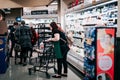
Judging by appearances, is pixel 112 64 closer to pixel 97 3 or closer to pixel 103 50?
pixel 103 50

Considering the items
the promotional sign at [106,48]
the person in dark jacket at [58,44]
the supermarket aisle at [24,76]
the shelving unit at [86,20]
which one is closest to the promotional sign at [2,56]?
the supermarket aisle at [24,76]

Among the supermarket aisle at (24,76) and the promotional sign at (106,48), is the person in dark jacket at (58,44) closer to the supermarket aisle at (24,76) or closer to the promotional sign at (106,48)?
the supermarket aisle at (24,76)

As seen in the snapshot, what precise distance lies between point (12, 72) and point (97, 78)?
4571 millimetres

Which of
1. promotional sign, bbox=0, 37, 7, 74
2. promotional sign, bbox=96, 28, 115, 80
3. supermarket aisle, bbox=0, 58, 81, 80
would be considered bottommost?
supermarket aisle, bbox=0, 58, 81, 80

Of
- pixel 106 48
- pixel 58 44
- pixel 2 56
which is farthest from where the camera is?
pixel 2 56

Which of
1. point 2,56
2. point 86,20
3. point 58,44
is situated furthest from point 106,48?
point 2,56

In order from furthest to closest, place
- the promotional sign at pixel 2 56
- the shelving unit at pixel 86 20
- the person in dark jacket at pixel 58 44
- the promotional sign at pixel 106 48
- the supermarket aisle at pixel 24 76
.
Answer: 1. the promotional sign at pixel 2 56
2. the supermarket aisle at pixel 24 76
3. the person in dark jacket at pixel 58 44
4. the shelving unit at pixel 86 20
5. the promotional sign at pixel 106 48

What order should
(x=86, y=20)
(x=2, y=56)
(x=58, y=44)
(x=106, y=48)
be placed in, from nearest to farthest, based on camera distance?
(x=106, y=48), (x=58, y=44), (x=86, y=20), (x=2, y=56)

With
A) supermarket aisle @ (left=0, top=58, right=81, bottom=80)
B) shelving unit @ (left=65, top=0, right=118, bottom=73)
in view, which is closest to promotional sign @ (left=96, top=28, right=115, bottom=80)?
shelving unit @ (left=65, top=0, right=118, bottom=73)

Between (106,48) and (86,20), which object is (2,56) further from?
(106,48)

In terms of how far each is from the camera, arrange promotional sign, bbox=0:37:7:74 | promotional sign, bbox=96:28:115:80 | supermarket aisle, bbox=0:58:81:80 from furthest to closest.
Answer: promotional sign, bbox=0:37:7:74
supermarket aisle, bbox=0:58:81:80
promotional sign, bbox=96:28:115:80

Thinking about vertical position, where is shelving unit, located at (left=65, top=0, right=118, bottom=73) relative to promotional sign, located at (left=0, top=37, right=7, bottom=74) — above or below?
above

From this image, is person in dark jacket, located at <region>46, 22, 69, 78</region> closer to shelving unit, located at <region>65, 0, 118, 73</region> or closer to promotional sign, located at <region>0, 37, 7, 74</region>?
shelving unit, located at <region>65, 0, 118, 73</region>

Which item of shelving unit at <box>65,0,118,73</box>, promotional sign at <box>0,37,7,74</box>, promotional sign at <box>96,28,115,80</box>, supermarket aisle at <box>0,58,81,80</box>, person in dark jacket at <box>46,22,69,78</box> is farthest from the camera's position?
promotional sign at <box>0,37,7,74</box>
